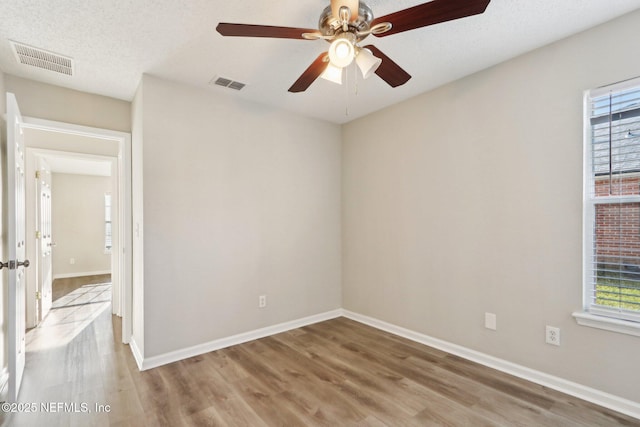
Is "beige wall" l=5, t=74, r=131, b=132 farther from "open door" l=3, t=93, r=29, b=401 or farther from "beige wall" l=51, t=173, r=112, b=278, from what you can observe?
"beige wall" l=51, t=173, r=112, b=278

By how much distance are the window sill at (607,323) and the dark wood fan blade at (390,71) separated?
2.05m

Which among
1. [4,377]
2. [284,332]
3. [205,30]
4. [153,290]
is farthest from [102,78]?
[284,332]

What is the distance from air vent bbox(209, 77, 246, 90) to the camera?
2840 millimetres

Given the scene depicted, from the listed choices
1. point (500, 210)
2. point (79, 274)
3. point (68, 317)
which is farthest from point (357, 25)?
point (79, 274)

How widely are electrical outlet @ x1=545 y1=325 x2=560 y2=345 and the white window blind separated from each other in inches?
10.6

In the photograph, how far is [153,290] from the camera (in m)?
2.74

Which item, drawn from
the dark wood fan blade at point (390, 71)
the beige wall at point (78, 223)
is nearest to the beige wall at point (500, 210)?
the dark wood fan blade at point (390, 71)

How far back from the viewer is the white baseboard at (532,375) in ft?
6.55

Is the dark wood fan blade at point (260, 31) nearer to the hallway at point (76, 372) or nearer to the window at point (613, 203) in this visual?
the window at point (613, 203)

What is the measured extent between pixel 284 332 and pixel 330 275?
0.95m

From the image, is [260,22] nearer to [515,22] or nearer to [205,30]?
[205,30]

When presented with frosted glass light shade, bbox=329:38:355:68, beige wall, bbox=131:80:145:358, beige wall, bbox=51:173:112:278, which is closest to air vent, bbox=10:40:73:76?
beige wall, bbox=131:80:145:358

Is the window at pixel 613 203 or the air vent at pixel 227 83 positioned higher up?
the air vent at pixel 227 83

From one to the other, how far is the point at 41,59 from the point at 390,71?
2669 mm
